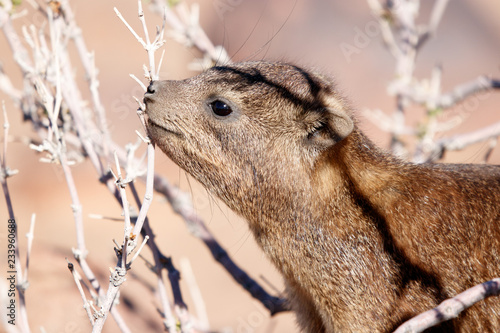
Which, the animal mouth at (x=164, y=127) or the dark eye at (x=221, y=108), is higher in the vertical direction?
the animal mouth at (x=164, y=127)

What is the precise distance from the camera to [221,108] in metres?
3.01

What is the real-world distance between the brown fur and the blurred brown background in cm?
402

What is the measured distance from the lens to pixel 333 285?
307 centimetres

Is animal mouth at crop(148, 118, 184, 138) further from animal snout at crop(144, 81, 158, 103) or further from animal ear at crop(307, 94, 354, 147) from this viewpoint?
animal ear at crop(307, 94, 354, 147)

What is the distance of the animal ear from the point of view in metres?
2.86

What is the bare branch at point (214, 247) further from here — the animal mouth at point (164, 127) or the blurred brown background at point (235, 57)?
the blurred brown background at point (235, 57)

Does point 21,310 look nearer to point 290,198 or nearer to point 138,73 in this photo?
point 290,198

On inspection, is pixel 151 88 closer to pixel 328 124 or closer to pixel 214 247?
pixel 328 124

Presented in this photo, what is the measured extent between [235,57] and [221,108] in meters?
5.04

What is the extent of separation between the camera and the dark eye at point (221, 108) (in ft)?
9.89

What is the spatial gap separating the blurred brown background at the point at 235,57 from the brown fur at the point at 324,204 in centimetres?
402

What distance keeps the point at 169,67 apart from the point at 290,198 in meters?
8.40

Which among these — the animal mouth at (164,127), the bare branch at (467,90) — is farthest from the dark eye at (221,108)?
the bare branch at (467,90)

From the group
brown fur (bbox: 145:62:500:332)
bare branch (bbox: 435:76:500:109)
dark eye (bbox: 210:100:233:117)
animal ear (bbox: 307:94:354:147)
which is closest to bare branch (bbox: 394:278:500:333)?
brown fur (bbox: 145:62:500:332)
